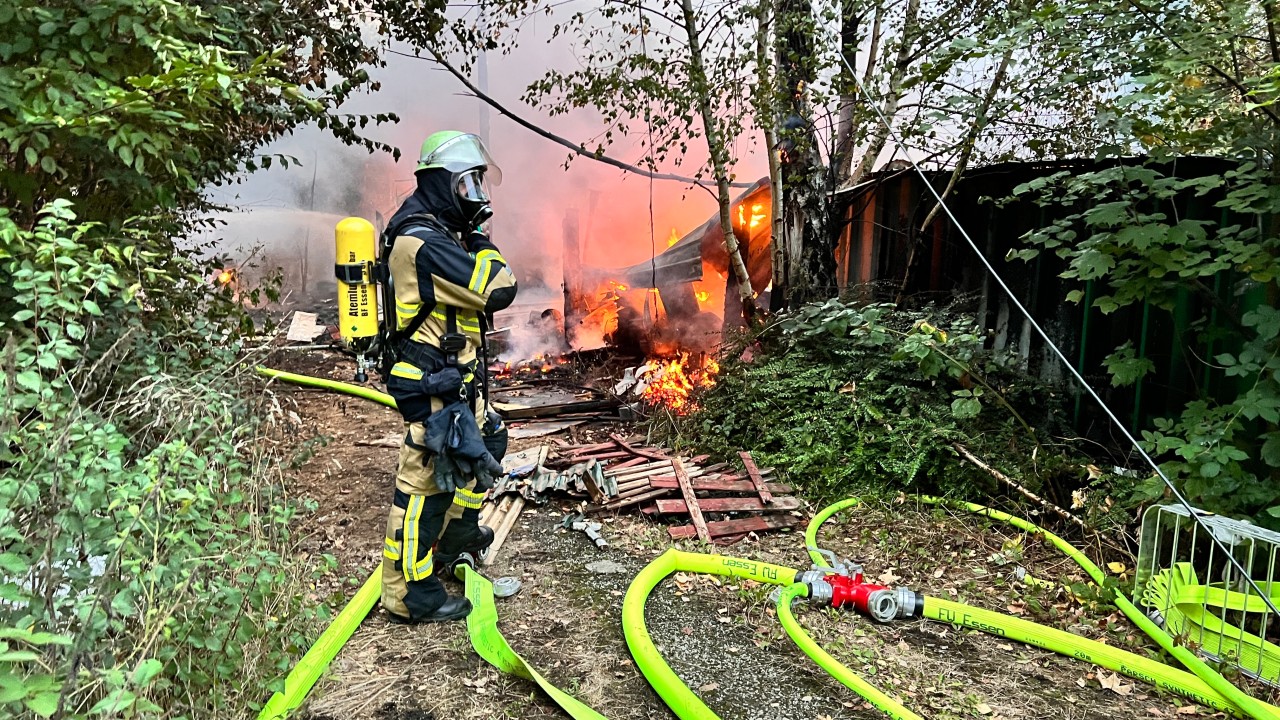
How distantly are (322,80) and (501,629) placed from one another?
17.9 ft

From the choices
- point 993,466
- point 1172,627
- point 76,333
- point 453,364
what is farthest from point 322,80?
point 1172,627

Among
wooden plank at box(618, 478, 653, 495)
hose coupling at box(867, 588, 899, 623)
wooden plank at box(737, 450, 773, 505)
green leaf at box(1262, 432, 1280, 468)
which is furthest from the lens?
wooden plank at box(618, 478, 653, 495)

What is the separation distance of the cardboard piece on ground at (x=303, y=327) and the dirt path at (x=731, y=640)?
20.8 feet

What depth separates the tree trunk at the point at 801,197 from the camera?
702 centimetres

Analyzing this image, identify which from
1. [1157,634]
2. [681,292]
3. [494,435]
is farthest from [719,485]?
[681,292]

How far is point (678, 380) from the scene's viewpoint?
7.79 meters

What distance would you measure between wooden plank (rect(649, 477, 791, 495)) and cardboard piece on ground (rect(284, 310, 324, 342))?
7293mm

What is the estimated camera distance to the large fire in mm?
7113

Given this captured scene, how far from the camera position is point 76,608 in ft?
5.90

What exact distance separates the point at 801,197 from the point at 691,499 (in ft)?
12.7

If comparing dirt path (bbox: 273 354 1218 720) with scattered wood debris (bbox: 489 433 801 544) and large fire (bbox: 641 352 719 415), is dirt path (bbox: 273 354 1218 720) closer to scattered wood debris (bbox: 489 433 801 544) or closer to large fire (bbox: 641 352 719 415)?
scattered wood debris (bbox: 489 433 801 544)

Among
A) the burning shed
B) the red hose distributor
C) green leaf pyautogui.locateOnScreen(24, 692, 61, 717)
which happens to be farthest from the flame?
green leaf pyautogui.locateOnScreen(24, 692, 61, 717)

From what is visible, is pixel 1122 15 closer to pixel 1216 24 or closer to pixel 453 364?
pixel 1216 24

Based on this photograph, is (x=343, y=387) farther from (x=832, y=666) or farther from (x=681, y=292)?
(x=832, y=666)
